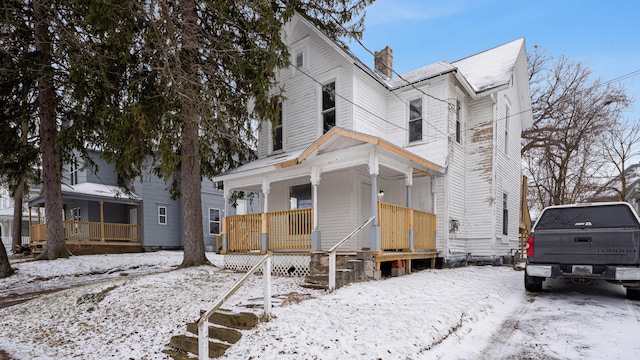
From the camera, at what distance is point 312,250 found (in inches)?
370

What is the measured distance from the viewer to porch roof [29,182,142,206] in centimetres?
2000

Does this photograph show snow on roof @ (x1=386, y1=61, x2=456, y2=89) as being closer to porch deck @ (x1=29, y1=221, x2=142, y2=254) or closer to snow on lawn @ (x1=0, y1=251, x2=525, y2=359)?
snow on lawn @ (x1=0, y1=251, x2=525, y2=359)

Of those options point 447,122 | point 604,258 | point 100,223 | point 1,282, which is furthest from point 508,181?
point 100,223

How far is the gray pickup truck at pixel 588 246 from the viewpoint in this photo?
→ 6.27 metres

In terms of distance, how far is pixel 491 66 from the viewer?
14.7 metres

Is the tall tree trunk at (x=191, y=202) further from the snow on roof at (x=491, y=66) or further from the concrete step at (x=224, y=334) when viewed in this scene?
the snow on roof at (x=491, y=66)

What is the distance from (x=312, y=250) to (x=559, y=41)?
22355 millimetres

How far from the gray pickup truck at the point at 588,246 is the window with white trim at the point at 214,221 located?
20084 millimetres

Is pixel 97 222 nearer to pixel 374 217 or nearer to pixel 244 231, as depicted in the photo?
Result: pixel 244 231

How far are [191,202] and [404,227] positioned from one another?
6774 millimetres

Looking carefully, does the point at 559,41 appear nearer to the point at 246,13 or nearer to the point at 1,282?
the point at 246,13

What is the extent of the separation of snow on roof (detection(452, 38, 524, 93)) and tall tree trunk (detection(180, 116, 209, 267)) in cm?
1004

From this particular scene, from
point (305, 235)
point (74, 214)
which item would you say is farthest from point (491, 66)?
point (74, 214)

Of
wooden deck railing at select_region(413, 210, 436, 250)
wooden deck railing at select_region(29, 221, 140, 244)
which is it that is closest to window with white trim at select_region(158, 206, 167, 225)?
wooden deck railing at select_region(29, 221, 140, 244)
